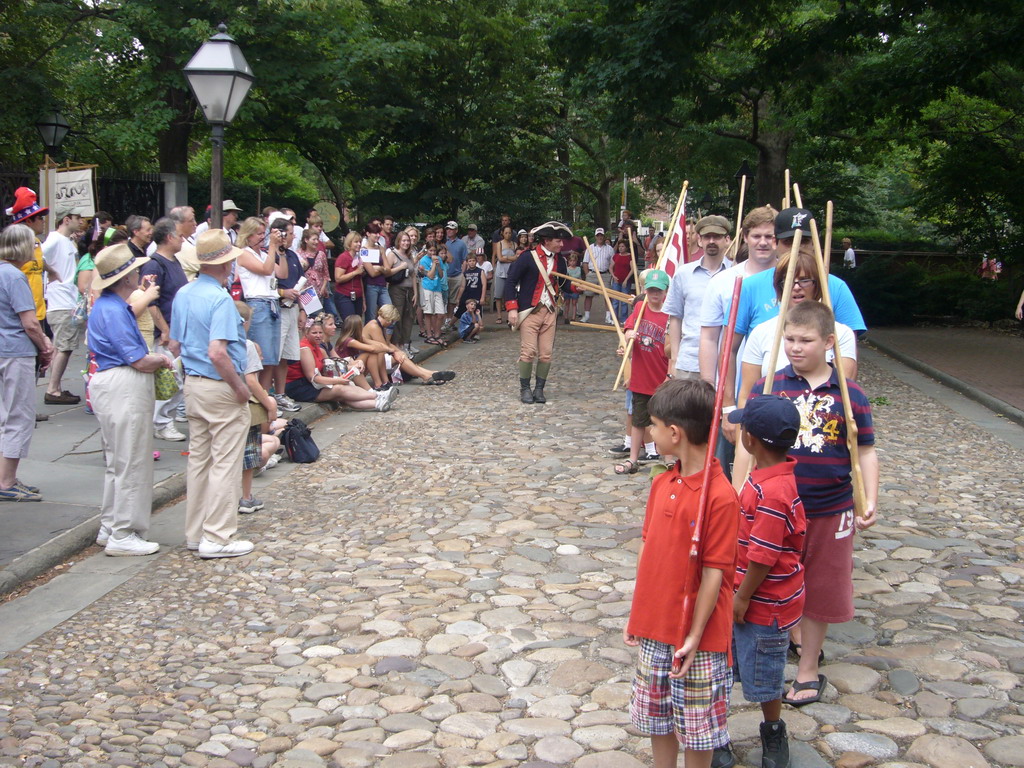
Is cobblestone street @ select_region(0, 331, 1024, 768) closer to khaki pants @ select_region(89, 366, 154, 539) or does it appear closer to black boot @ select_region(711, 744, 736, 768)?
black boot @ select_region(711, 744, 736, 768)

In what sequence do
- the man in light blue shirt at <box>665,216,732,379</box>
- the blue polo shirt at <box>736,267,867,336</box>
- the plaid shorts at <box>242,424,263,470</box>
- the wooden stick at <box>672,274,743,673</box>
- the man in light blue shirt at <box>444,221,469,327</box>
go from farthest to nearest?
1. the man in light blue shirt at <box>444,221,469,327</box>
2. the plaid shorts at <box>242,424,263,470</box>
3. the man in light blue shirt at <box>665,216,732,379</box>
4. the blue polo shirt at <box>736,267,867,336</box>
5. the wooden stick at <box>672,274,743,673</box>

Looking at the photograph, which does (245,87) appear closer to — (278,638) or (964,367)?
(278,638)

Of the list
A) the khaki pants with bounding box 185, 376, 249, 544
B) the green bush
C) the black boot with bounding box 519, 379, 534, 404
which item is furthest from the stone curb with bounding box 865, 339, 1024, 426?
the khaki pants with bounding box 185, 376, 249, 544

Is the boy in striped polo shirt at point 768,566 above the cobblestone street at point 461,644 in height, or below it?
above

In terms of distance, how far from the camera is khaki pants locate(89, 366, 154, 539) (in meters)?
6.12

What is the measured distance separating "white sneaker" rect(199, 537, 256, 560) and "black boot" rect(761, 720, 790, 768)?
11.8ft

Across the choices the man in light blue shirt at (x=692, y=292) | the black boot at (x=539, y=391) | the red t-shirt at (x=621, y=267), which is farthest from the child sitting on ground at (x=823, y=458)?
the red t-shirt at (x=621, y=267)

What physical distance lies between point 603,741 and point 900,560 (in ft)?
9.77

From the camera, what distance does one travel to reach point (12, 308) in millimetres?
6977

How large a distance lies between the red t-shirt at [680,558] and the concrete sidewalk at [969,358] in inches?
374

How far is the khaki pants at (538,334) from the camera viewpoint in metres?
11.8

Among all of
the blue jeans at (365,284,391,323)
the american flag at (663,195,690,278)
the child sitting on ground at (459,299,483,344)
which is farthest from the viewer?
the child sitting on ground at (459,299,483,344)

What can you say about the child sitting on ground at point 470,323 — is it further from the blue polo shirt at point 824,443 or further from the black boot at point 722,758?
the black boot at point 722,758

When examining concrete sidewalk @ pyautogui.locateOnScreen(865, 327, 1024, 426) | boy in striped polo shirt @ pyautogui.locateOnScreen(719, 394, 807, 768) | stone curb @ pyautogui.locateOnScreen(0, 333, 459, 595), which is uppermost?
boy in striped polo shirt @ pyautogui.locateOnScreen(719, 394, 807, 768)
